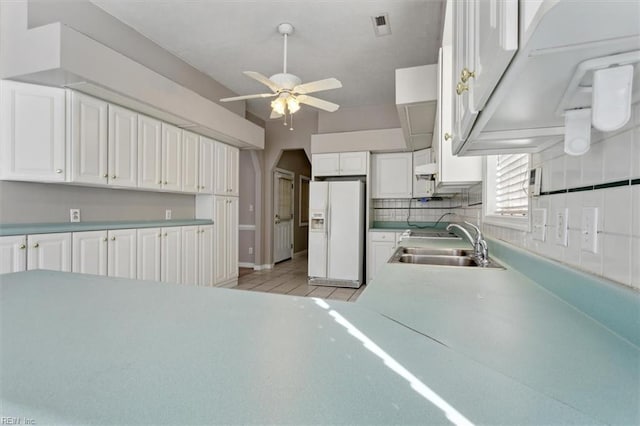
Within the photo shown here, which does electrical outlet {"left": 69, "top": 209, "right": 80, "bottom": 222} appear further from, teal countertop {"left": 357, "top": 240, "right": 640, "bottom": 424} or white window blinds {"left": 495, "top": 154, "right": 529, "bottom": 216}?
white window blinds {"left": 495, "top": 154, "right": 529, "bottom": 216}

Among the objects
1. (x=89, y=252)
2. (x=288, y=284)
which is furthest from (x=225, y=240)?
(x=89, y=252)

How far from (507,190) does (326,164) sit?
339 cm

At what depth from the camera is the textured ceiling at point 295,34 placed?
2.78m

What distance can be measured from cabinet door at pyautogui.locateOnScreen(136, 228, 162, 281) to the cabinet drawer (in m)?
2.85

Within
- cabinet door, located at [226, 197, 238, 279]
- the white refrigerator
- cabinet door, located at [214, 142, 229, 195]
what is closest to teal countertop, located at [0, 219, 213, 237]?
cabinet door, located at [214, 142, 229, 195]

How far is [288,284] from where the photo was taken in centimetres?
485

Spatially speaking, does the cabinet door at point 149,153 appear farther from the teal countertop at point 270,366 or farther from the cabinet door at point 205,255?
the teal countertop at point 270,366

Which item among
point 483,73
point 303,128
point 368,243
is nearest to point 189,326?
point 483,73

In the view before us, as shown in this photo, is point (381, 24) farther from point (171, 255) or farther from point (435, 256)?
point (171, 255)

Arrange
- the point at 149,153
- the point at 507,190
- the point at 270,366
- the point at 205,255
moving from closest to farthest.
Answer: the point at 270,366, the point at 507,190, the point at 149,153, the point at 205,255

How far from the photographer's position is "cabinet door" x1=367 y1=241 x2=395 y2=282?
4.64 m

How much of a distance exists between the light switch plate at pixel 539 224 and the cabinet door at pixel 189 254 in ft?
11.1

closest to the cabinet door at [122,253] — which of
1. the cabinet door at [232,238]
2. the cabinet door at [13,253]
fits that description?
the cabinet door at [13,253]

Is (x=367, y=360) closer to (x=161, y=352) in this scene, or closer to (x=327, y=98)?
(x=161, y=352)
